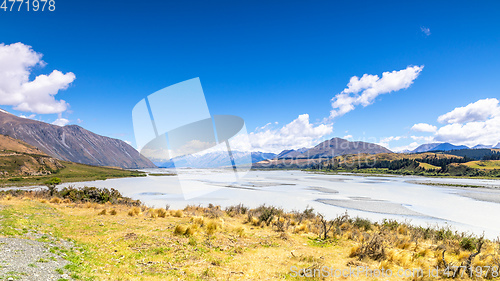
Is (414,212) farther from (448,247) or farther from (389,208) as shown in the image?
(448,247)

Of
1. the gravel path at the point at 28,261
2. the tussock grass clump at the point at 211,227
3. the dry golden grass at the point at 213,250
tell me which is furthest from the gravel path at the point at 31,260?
the tussock grass clump at the point at 211,227

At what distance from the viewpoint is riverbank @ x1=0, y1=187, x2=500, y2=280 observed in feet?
26.2

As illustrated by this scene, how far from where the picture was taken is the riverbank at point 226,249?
7988 millimetres

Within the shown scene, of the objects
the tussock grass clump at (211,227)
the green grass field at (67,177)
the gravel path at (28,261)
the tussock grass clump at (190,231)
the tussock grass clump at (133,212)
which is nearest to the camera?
the gravel path at (28,261)

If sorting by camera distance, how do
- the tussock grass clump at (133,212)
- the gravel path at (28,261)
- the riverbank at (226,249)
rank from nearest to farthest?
the gravel path at (28,261) → the riverbank at (226,249) → the tussock grass clump at (133,212)

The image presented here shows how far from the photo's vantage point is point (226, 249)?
10.9 metres

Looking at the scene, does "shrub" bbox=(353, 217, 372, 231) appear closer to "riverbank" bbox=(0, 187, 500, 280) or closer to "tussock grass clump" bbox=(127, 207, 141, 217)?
"riverbank" bbox=(0, 187, 500, 280)

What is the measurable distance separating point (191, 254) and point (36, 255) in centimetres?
496

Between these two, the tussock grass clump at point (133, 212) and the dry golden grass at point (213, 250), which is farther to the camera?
the tussock grass clump at point (133, 212)

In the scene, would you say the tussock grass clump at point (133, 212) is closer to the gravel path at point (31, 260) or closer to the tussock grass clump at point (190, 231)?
A: the tussock grass clump at point (190, 231)

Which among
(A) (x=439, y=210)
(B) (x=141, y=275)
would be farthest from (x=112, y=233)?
(A) (x=439, y=210)

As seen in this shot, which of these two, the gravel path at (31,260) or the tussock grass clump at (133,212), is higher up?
the gravel path at (31,260)

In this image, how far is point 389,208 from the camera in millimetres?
26141

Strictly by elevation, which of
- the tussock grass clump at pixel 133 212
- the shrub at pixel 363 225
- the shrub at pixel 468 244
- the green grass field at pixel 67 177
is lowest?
the green grass field at pixel 67 177
